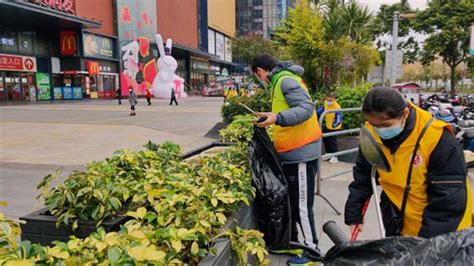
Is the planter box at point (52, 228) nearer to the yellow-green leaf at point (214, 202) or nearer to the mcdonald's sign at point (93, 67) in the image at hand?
the yellow-green leaf at point (214, 202)

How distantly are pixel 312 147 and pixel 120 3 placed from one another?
38594 mm

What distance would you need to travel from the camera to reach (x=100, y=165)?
3.16 meters

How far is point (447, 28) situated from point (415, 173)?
25968mm

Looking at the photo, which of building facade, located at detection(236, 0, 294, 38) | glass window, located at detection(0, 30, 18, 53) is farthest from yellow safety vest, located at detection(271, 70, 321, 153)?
building facade, located at detection(236, 0, 294, 38)

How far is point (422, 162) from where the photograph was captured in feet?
6.04

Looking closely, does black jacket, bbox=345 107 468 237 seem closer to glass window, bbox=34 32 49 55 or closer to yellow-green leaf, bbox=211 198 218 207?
yellow-green leaf, bbox=211 198 218 207

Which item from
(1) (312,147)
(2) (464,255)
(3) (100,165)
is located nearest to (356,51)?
(1) (312,147)

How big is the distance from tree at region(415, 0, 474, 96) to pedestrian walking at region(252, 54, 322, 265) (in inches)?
921

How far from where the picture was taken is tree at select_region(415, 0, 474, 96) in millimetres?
24094

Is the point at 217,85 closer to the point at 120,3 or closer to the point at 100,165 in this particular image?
the point at 120,3

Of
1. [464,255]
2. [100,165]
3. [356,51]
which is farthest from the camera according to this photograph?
[356,51]

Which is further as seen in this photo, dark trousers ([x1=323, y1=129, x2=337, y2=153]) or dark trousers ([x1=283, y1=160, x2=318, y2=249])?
dark trousers ([x1=323, y1=129, x2=337, y2=153])


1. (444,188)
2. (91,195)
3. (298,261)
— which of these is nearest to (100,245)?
(91,195)

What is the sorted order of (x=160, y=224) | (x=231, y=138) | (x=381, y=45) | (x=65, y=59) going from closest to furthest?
(x=160, y=224) → (x=231, y=138) → (x=381, y=45) → (x=65, y=59)
